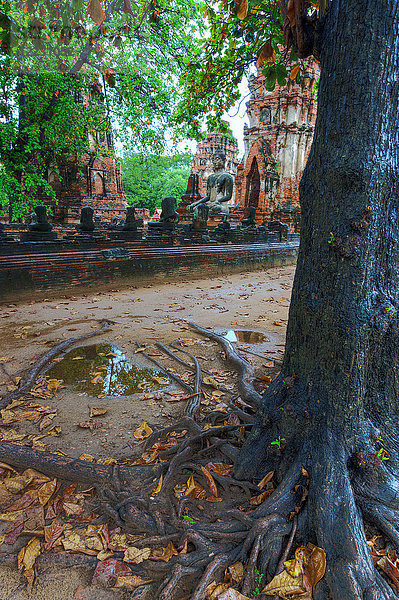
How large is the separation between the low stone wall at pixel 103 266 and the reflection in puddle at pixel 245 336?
12.5ft

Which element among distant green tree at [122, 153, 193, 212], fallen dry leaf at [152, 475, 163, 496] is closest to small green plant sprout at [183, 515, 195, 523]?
fallen dry leaf at [152, 475, 163, 496]

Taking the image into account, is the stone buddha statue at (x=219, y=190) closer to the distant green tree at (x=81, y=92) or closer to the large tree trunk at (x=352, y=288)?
the distant green tree at (x=81, y=92)

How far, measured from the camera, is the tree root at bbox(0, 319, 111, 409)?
123 inches

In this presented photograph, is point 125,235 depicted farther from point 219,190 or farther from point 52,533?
point 52,533

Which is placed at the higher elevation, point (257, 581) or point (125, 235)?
point (125, 235)

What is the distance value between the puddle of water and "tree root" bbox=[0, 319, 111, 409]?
11 centimetres

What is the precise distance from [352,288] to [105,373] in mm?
2738

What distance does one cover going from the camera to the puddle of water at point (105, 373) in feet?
11.1

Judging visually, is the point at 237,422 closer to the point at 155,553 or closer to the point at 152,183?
the point at 155,553

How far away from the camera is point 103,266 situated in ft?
25.7

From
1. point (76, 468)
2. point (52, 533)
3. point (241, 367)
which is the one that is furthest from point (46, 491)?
point (241, 367)

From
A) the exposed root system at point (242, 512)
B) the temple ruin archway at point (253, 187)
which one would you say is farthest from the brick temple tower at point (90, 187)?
the exposed root system at point (242, 512)

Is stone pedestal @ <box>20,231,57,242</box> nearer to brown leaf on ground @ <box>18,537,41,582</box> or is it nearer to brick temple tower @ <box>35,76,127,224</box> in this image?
brown leaf on ground @ <box>18,537,41,582</box>

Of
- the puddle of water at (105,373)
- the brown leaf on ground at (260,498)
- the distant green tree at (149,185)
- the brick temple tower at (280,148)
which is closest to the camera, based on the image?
the brown leaf on ground at (260,498)
